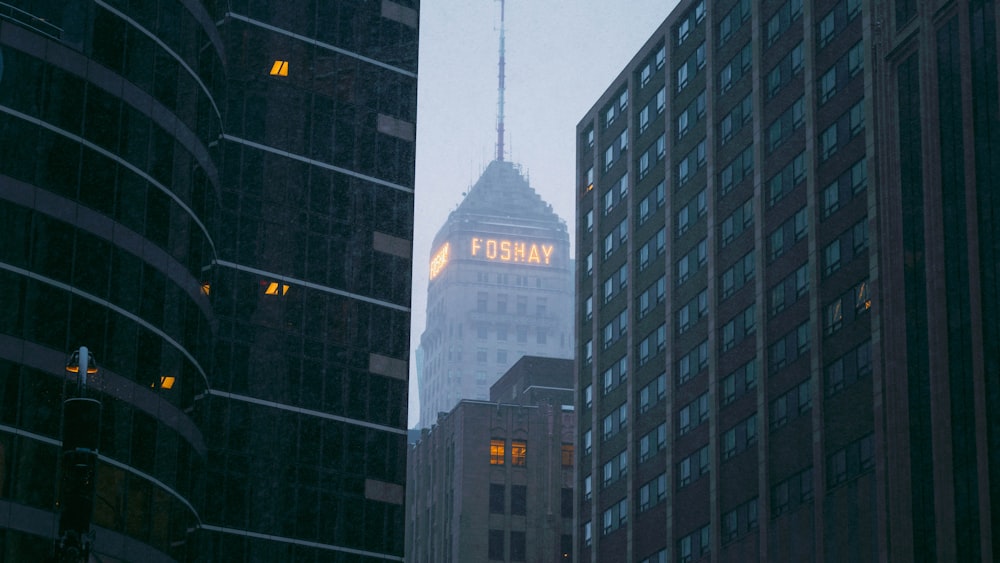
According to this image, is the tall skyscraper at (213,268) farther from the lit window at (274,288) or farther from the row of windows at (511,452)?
the row of windows at (511,452)

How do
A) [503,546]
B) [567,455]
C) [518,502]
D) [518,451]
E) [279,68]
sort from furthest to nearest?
[567,455], [518,451], [518,502], [503,546], [279,68]

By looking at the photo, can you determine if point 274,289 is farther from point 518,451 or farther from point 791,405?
point 518,451

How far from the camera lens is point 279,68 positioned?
78125 mm

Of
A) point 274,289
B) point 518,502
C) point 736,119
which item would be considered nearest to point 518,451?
point 518,502

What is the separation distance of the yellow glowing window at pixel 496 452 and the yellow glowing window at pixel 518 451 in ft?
2.97

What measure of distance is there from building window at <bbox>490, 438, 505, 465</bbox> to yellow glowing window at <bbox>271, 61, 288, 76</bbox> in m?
75.5

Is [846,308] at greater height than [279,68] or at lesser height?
lesser

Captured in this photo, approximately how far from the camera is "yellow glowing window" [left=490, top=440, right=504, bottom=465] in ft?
488

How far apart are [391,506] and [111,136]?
27040 millimetres

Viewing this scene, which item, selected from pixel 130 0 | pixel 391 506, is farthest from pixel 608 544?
pixel 130 0

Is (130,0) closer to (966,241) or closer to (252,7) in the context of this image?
(252,7)

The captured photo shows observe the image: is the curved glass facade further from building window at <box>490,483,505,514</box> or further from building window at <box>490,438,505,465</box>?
building window at <box>490,438,505,465</box>

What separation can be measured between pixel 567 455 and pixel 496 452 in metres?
6.43

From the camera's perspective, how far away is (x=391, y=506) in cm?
7644
